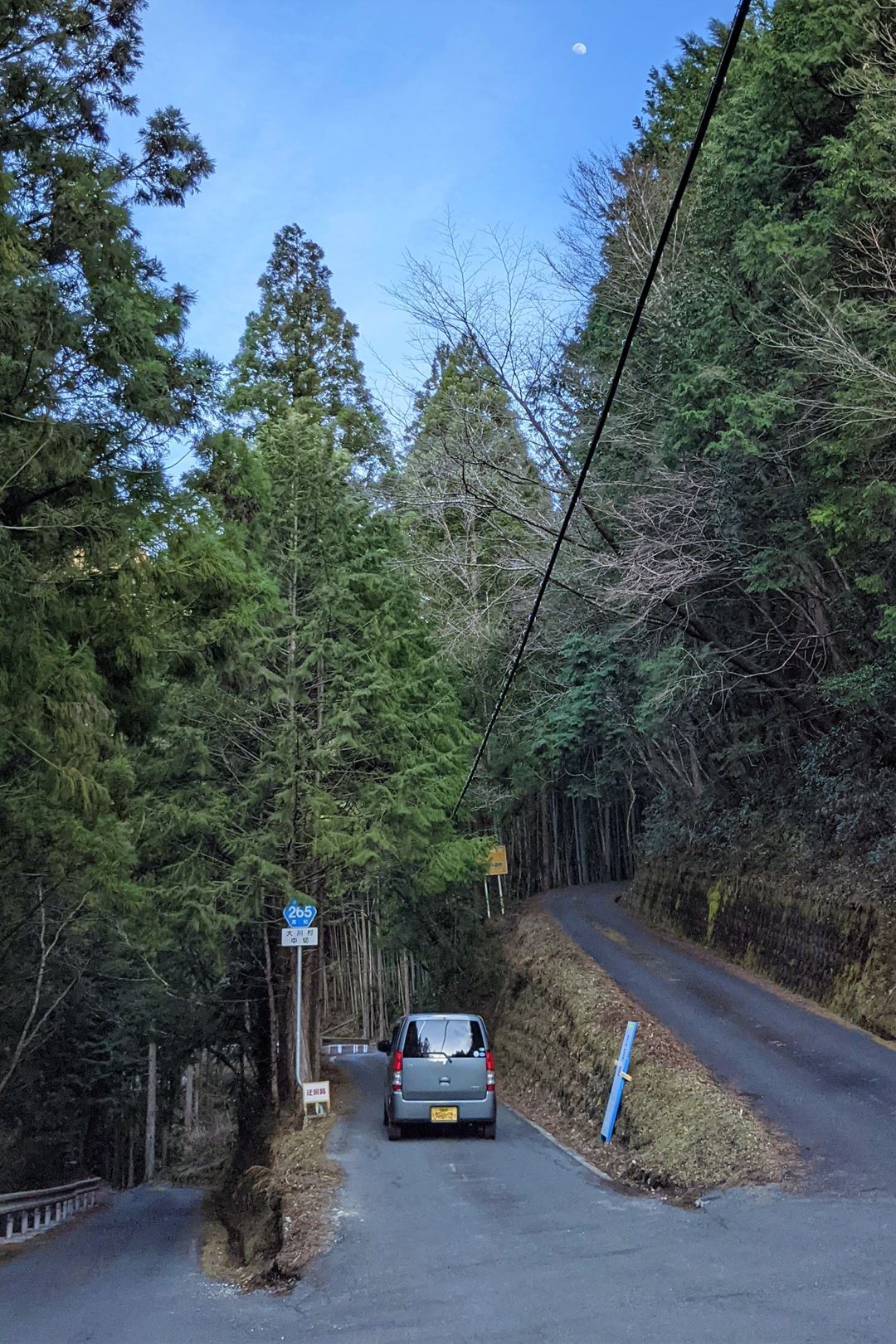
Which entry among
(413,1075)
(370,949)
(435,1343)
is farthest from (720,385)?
(370,949)

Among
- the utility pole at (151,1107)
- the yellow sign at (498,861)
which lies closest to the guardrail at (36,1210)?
the utility pole at (151,1107)

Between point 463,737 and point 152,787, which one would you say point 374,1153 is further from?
point 463,737

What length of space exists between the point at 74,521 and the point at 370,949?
28175 mm

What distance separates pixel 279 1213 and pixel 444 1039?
3.79 meters

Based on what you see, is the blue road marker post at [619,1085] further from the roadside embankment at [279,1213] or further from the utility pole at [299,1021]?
the utility pole at [299,1021]

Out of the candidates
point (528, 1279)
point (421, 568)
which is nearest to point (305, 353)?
point (421, 568)

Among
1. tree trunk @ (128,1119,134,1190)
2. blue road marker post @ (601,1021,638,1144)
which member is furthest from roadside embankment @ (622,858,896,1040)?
tree trunk @ (128,1119,134,1190)

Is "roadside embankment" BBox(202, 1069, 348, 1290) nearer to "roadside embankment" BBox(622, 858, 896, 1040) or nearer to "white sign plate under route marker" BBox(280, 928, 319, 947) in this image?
"white sign plate under route marker" BBox(280, 928, 319, 947)

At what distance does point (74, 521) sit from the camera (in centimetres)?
844

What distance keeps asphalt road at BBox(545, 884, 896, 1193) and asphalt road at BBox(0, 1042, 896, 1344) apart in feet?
2.28

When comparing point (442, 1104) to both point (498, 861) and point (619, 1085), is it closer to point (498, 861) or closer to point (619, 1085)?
point (619, 1085)

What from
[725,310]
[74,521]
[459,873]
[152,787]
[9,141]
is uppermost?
[725,310]

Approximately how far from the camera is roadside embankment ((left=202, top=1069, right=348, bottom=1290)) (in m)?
8.45

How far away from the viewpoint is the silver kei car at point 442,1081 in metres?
14.0
